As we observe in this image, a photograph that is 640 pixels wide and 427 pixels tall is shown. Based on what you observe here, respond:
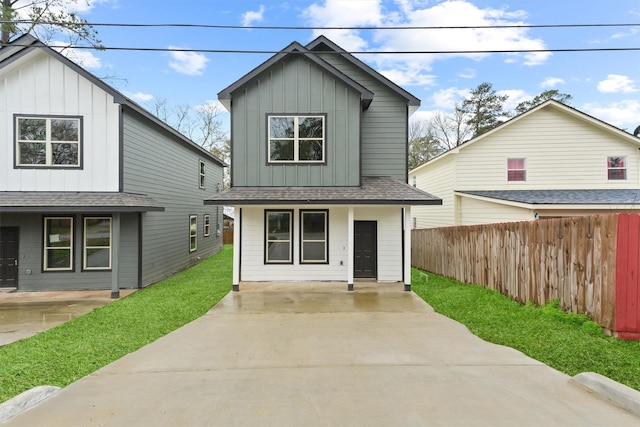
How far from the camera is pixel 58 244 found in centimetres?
1021

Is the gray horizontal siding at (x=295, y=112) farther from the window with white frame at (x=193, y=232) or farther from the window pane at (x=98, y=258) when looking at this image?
the window with white frame at (x=193, y=232)

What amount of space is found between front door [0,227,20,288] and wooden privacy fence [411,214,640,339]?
14321mm

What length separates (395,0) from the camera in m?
11.0

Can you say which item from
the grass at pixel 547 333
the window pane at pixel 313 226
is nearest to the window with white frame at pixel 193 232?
the window pane at pixel 313 226

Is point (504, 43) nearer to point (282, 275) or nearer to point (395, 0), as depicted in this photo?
point (395, 0)

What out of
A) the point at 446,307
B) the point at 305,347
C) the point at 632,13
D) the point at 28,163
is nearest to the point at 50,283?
the point at 28,163

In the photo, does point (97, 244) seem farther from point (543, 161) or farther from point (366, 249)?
point (543, 161)

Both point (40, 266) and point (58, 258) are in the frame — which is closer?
point (40, 266)

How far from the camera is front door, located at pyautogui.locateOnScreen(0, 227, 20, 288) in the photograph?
10.0 metres

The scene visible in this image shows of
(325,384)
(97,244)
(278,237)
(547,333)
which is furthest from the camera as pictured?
(278,237)

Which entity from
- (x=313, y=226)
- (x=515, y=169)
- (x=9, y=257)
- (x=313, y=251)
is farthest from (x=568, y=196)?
(x=9, y=257)

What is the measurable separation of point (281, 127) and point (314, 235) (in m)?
3.68

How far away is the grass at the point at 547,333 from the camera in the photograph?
4352 mm

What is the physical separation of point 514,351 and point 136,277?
35.2 ft
